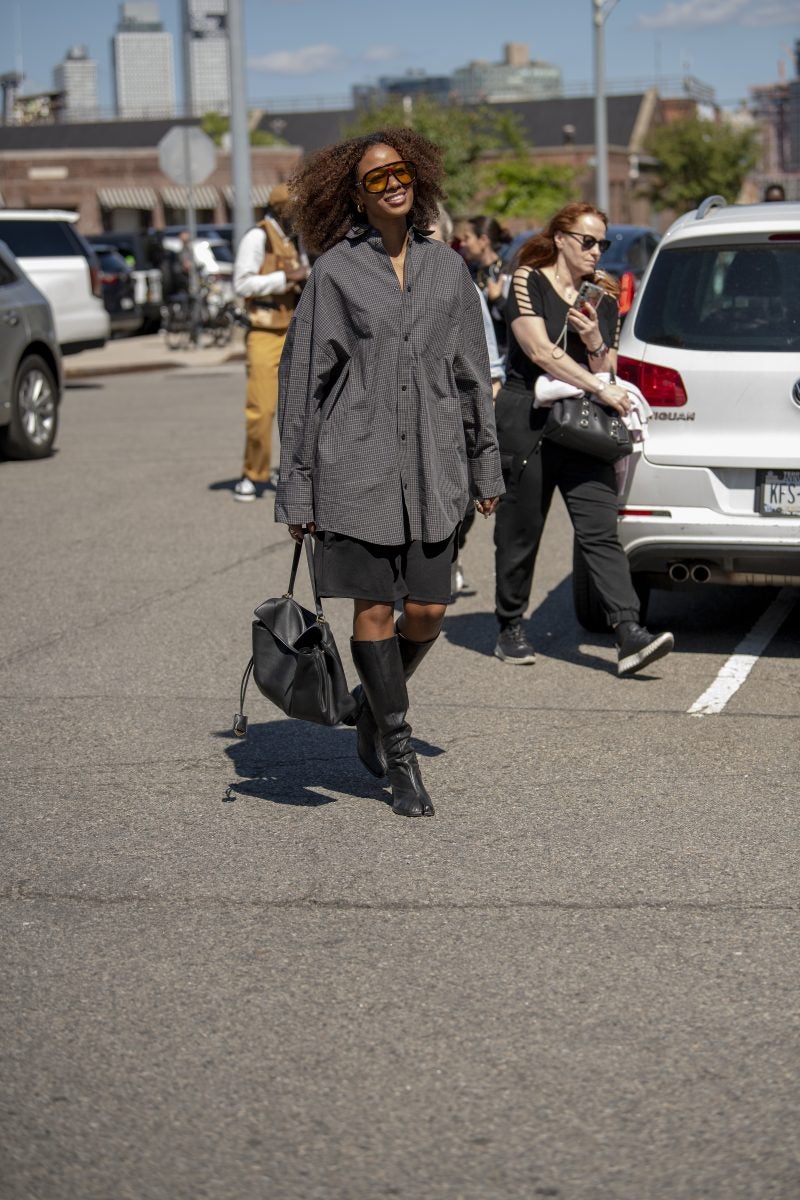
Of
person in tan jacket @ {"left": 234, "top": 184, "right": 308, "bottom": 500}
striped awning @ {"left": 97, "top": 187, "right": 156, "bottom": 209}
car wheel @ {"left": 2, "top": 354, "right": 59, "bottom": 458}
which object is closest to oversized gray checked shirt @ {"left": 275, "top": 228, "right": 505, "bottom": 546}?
person in tan jacket @ {"left": 234, "top": 184, "right": 308, "bottom": 500}

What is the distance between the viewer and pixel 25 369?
1467 cm

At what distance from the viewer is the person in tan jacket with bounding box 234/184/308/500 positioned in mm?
11508

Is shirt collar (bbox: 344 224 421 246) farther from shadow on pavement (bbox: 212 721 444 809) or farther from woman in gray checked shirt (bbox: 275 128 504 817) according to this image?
shadow on pavement (bbox: 212 721 444 809)

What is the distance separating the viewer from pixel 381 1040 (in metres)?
3.88

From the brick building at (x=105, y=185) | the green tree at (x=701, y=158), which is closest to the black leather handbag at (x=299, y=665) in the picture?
the green tree at (x=701, y=158)

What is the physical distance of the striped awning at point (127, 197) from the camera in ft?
271

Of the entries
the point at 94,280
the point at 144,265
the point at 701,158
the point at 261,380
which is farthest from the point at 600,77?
the point at 701,158

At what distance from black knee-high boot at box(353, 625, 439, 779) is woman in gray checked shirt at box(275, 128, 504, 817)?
0.17 meters

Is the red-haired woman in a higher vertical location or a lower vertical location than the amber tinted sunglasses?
lower

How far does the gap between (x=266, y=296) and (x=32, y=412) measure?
12.9 feet

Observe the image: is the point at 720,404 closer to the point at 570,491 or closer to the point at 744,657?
the point at 570,491

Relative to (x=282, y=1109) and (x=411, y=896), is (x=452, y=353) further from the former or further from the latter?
(x=282, y=1109)

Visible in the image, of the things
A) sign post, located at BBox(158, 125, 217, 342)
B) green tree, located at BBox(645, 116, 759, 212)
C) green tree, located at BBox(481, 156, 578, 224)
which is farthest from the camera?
green tree, located at BBox(645, 116, 759, 212)

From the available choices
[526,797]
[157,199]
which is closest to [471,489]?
[526,797]
